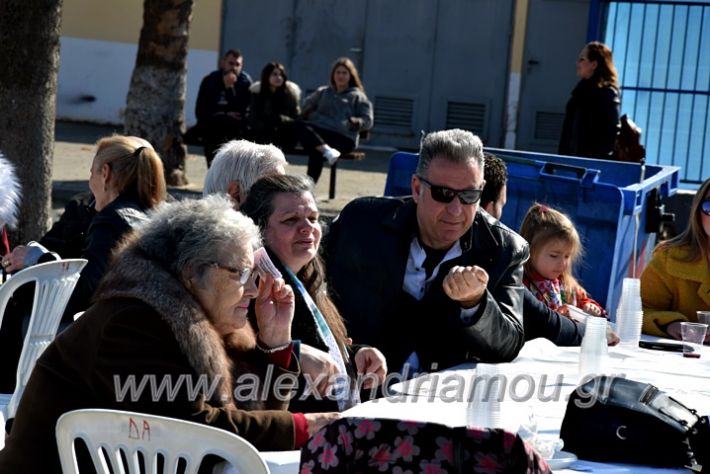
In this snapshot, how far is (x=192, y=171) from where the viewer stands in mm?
13547

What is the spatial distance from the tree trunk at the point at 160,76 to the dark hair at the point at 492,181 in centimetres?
640

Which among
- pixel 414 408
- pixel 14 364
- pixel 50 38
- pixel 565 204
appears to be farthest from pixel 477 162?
pixel 50 38

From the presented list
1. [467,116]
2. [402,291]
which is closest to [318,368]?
[402,291]

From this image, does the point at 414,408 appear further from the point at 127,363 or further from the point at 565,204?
the point at 565,204

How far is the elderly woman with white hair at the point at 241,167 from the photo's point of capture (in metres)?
5.15

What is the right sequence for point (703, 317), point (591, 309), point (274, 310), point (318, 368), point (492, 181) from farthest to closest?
point (591, 309) → point (492, 181) → point (703, 317) → point (318, 368) → point (274, 310)

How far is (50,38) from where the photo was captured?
286 inches

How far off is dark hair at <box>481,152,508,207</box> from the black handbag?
85.5 inches

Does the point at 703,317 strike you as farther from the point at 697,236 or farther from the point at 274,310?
the point at 274,310

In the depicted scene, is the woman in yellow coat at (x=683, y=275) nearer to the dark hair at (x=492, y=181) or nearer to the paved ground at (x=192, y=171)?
the dark hair at (x=492, y=181)

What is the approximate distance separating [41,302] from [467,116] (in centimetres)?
1304

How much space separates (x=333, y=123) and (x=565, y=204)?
5.63 m

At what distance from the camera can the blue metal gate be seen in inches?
455

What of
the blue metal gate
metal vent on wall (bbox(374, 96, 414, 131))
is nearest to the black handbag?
the blue metal gate
